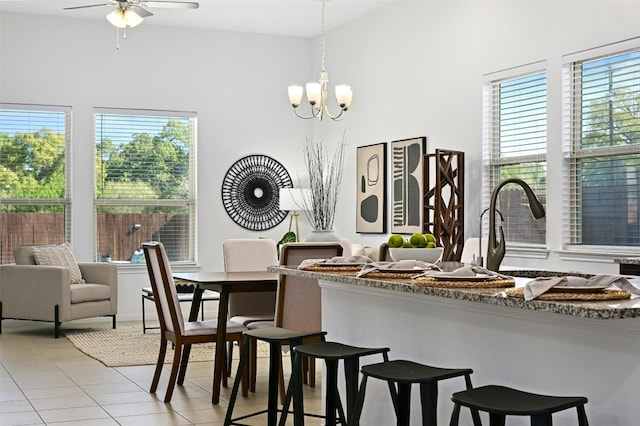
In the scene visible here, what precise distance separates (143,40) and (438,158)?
4.01m

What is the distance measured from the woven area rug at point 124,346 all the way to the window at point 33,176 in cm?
128

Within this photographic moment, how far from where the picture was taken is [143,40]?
9.28m

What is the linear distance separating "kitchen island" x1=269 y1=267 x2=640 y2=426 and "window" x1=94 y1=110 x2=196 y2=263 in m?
5.73

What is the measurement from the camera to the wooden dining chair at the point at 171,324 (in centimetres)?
500

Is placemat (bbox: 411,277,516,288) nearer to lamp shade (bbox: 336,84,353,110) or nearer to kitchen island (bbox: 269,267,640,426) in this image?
kitchen island (bbox: 269,267,640,426)

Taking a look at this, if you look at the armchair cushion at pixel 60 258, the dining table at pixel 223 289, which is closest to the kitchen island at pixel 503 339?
the dining table at pixel 223 289

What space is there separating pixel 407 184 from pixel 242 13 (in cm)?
258

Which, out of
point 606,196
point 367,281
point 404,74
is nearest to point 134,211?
point 404,74

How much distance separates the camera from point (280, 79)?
9953mm

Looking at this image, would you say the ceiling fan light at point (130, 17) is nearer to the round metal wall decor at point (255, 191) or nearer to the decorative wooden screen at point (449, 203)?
the decorative wooden screen at point (449, 203)

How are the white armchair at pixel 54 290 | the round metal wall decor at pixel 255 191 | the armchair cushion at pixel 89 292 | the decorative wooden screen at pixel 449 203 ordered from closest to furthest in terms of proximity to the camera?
the decorative wooden screen at pixel 449 203 → the white armchair at pixel 54 290 → the armchair cushion at pixel 89 292 → the round metal wall decor at pixel 255 191

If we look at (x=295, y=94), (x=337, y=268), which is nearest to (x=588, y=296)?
(x=337, y=268)

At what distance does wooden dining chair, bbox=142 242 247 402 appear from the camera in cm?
500

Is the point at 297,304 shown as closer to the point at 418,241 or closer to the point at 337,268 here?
the point at 337,268
